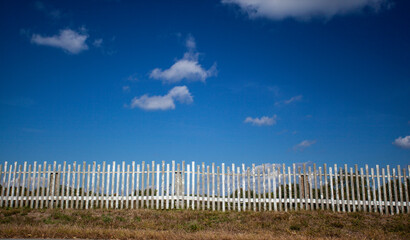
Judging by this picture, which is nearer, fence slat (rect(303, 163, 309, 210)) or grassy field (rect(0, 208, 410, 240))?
grassy field (rect(0, 208, 410, 240))

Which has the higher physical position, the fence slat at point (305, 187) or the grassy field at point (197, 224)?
the fence slat at point (305, 187)

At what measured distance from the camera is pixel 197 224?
11977 mm

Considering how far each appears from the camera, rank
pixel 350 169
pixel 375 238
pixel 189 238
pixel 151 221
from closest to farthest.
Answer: pixel 189 238 → pixel 375 238 → pixel 151 221 → pixel 350 169

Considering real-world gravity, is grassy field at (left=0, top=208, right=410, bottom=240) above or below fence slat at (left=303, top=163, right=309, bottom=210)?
below

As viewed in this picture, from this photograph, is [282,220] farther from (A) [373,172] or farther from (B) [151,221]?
(A) [373,172]

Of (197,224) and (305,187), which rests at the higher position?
(305,187)

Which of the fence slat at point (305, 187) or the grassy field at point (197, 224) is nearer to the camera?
the grassy field at point (197, 224)

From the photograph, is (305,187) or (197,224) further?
(305,187)

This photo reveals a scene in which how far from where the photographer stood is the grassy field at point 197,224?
31.0 feet

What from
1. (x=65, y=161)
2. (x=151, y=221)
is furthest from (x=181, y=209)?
(x=65, y=161)

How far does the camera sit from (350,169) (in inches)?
643

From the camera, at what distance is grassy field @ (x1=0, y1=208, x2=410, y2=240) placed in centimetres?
944

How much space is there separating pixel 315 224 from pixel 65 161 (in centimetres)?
1243

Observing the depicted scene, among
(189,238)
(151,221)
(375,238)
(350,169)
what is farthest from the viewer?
(350,169)
